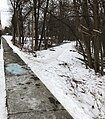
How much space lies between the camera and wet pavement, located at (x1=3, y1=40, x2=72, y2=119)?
593 cm

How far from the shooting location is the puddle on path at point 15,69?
10898 millimetres

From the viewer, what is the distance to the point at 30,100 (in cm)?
696

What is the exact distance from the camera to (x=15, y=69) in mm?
11695

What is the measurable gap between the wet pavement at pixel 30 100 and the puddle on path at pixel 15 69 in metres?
0.82

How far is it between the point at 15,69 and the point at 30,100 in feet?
16.1

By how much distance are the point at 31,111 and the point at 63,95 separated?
1763 millimetres

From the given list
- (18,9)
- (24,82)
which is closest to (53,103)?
(24,82)

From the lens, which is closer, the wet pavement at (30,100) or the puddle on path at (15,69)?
the wet pavement at (30,100)

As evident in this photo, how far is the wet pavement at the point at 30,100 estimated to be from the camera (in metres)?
5.93

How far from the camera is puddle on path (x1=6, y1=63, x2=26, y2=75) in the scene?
10.9 meters

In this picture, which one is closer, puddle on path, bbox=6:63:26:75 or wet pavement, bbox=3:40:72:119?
wet pavement, bbox=3:40:72:119

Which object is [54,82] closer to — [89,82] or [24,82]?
[24,82]

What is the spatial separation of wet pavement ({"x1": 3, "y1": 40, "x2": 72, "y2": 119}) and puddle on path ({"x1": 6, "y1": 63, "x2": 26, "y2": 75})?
817mm

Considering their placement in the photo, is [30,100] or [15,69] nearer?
[30,100]
